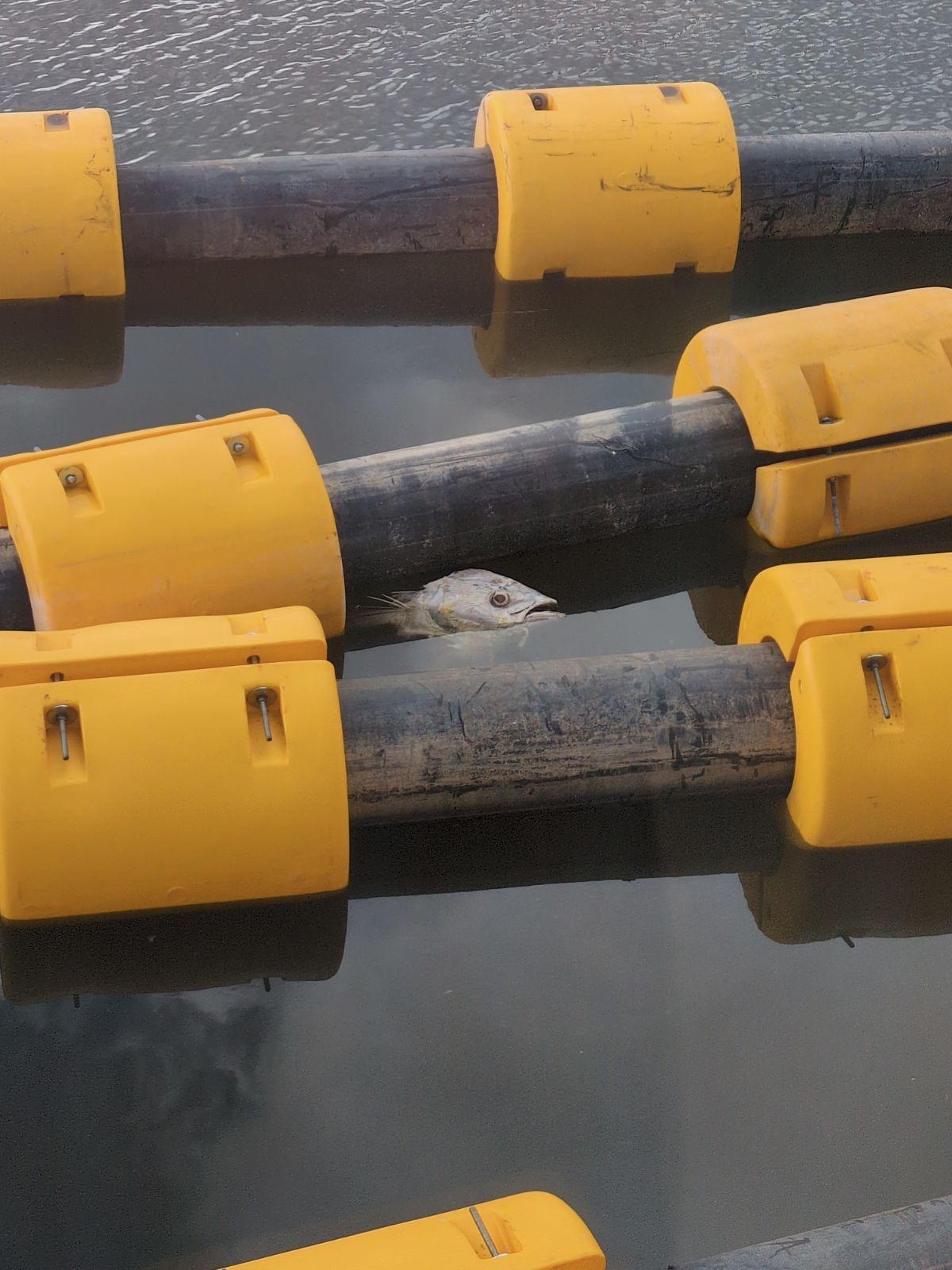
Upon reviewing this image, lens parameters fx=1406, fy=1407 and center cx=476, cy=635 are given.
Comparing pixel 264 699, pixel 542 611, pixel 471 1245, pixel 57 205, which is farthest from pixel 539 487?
→ pixel 471 1245

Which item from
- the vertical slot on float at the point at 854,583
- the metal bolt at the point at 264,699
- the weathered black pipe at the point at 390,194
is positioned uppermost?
the weathered black pipe at the point at 390,194

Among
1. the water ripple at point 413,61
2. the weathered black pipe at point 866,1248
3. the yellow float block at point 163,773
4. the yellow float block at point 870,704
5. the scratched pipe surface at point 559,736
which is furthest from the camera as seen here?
the water ripple at point 413,61

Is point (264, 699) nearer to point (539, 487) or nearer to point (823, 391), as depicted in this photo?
point (539, 487)

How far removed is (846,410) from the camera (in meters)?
4.32

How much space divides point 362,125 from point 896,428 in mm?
4203

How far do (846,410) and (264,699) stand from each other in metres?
2.16

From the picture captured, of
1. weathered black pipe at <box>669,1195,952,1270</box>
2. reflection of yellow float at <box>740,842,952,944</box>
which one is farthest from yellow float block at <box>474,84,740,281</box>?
weathered black pipe at <box>669,1195,952,1270</box>

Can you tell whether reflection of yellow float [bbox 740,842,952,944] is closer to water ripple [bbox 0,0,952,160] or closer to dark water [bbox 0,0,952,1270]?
dark water [bbox 0,0,952,1270]

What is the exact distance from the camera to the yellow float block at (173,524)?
11.7 ft

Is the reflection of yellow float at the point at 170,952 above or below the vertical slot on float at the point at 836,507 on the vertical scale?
below

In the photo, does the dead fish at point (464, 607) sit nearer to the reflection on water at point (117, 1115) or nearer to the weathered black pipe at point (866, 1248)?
the reflection on water at point (117, 1115)

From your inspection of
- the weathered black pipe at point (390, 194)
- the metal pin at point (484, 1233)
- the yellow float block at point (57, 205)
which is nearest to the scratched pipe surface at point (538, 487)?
the yellow float block at point (57, 205)

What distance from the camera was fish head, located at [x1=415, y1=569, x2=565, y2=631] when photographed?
4.24 meters

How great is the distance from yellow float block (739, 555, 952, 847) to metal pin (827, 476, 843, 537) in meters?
1.00
